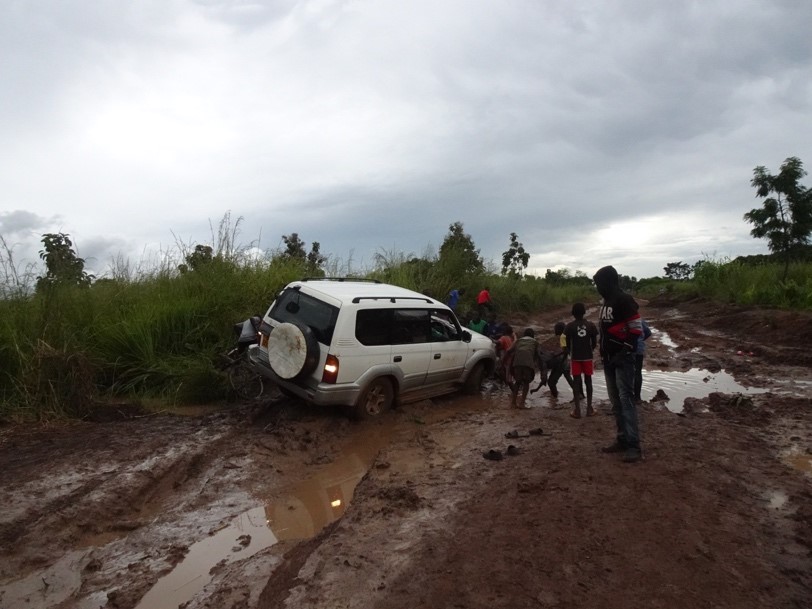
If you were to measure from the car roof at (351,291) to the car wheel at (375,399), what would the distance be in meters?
1.22

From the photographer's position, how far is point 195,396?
325 inches

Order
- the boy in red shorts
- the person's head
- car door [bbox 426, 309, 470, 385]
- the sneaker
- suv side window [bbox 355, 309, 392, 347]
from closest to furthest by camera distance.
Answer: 1. the sneaker
2. the person's head
3. suv side window [bbox 355, 309, 392, 347]
4. the boy in red shorts
5. car door [bbox 426, 309, 470, 385]

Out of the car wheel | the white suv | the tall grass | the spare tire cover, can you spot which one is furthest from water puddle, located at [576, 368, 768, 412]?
the tall grass

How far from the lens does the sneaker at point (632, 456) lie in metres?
5.50

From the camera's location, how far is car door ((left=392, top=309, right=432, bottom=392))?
7562 millimetres

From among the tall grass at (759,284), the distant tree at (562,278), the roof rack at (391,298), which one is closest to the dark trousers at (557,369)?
the roof rack at (391,298)

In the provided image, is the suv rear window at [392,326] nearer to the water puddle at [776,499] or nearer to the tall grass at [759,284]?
the water puddle at [776,499]

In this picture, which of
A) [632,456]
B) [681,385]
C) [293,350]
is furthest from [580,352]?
[293,350]

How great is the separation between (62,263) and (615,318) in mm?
8852

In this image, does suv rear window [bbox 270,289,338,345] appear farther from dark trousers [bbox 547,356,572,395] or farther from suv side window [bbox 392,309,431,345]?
dark trousers [bbox 547,356,572,395]

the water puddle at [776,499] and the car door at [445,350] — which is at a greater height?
the car door at [445,350]

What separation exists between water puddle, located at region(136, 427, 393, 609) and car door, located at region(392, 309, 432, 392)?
63.1 inches

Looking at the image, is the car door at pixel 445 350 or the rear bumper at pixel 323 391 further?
the car door at pixel 445 350

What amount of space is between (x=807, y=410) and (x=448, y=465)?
5.76m
